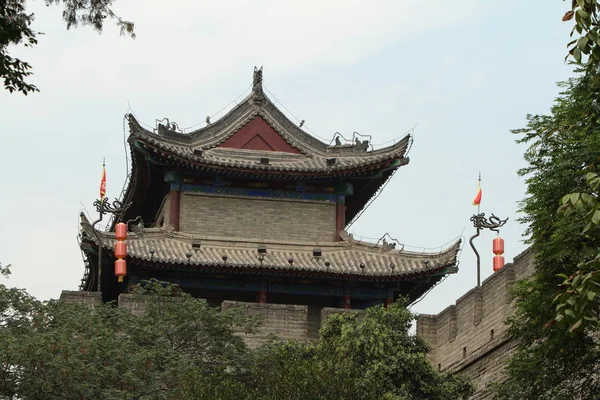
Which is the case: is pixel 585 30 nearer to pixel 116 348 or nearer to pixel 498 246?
pixel 116 348

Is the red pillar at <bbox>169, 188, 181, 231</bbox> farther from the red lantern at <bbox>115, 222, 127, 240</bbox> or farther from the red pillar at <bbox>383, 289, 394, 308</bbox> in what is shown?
the red pillar at <bbox>383, 289, 394, 308</bbox>

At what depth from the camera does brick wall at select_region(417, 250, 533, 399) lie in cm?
2653

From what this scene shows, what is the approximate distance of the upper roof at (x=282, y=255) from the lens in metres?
32.5

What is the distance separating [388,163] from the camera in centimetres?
3506

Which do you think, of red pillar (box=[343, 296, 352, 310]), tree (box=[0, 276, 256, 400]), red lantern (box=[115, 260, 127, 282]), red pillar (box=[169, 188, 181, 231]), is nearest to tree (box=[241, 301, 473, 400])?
tree (box=[0, 276, 256, 400])

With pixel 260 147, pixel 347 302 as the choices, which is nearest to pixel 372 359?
pixel 347 302

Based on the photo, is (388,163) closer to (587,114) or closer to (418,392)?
(418,392)

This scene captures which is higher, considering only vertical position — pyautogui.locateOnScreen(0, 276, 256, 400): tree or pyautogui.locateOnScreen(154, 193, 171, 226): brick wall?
pyautogui.locateOnScreen(154, 193, 171, 226): brick wall

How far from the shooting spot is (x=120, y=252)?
105 feet

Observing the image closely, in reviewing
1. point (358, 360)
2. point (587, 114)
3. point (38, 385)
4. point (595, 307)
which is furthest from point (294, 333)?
point (595, 307)

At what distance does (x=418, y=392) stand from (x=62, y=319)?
6365 millimetres

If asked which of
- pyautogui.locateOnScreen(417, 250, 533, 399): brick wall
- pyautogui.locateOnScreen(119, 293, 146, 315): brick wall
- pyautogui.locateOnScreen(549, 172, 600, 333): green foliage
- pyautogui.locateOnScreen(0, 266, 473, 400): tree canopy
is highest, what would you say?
pyautogui.locateOnScreen(119, 293, 146, 315): brick wall

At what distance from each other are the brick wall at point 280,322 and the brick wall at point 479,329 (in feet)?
8.54

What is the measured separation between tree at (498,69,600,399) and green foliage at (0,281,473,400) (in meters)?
2.96
